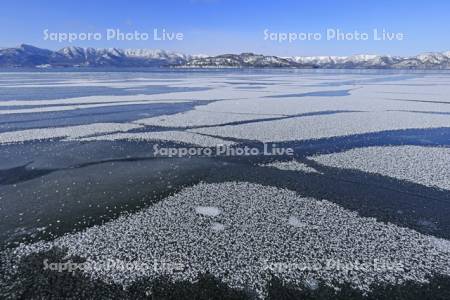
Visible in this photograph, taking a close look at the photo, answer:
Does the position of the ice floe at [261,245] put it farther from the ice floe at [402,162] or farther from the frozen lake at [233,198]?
the ice floe at [402,162]

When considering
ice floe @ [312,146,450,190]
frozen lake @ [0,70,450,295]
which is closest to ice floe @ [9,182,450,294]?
frozen lake @ [0,70,450,295]

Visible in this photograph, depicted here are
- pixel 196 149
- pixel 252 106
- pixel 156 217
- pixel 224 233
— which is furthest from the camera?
pixel 252 106

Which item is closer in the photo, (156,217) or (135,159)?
(156,217)

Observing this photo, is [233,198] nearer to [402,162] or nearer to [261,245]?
[261,245]

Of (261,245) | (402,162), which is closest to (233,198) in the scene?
(261,245)

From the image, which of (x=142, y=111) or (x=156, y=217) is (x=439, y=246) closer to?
(x=156, y=217)

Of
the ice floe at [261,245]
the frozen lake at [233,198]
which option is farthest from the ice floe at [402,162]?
the ice floe at [261,245]

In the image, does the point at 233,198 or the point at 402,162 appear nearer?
the point at 233,198

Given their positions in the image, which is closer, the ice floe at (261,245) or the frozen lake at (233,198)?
the ice floe at (261,245)

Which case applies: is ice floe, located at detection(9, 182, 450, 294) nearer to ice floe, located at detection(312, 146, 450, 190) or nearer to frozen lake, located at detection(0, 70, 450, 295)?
frozen lake, located at detection(0, 70, 450, 295)

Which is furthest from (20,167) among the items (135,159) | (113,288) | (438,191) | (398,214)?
(438,191)

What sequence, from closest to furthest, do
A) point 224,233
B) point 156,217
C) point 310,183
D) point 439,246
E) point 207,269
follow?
point 207,269 < point 439,246 < point 224,233 < point 156,217 < point 310,183
